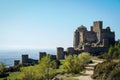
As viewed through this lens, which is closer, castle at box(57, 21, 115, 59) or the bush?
the bush

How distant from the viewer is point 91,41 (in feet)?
405

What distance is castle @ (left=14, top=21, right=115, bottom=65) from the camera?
110 m

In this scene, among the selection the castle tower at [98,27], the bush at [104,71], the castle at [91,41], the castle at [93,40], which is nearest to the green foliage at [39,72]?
the bush at [104,71]

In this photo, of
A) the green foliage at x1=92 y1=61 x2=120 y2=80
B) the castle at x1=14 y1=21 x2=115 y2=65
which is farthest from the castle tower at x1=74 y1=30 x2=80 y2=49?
the green foliage at x1=92 y1=61 x2=120 y2=80

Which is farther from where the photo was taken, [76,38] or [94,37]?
[76,38]

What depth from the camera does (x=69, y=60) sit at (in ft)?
202

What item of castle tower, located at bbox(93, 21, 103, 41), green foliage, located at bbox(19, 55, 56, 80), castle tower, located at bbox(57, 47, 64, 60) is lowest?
green foliage, located at bbox(19, 55, 56, 80)

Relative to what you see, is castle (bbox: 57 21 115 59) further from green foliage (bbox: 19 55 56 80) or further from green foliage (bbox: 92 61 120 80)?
green foliage (bbox: 92 61 120 80)

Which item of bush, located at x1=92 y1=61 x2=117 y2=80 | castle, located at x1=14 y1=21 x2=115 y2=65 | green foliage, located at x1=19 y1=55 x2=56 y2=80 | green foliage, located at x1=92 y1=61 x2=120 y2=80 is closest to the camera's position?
green foliage, located at x1=92 y1=61 x2=120 y2=80

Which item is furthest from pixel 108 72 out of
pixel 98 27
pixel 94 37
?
pixel 98 27

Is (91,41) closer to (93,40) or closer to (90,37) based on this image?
(93,40)

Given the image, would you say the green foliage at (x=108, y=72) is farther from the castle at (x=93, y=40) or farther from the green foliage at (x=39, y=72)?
the castle at (x=93, y=40)

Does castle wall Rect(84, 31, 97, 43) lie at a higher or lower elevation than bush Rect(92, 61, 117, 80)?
higher

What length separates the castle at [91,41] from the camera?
360 ft
